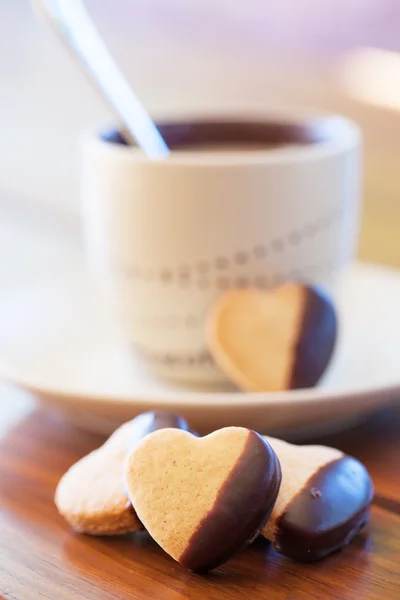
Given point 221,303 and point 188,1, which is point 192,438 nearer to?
point 221,303

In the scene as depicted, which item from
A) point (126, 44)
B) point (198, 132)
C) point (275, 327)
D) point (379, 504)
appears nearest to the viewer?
point (379, 504)

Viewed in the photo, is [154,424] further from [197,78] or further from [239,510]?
[197,78]

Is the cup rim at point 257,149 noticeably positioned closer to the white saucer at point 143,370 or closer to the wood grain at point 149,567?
the white saucer at point 143,370

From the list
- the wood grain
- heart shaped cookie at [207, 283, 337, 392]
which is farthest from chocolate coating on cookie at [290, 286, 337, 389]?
the wood grain

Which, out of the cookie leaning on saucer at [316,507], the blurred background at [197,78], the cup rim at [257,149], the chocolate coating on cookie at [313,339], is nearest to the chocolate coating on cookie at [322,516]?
the cookie leaning on saucer at [316,507]

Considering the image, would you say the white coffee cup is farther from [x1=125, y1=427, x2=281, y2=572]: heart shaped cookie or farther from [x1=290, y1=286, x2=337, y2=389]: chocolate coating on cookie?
[x1=125, y1=427, x2=281, y2=572]: heart shaped cookie

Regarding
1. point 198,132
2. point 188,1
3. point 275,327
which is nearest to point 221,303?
point 275,327
